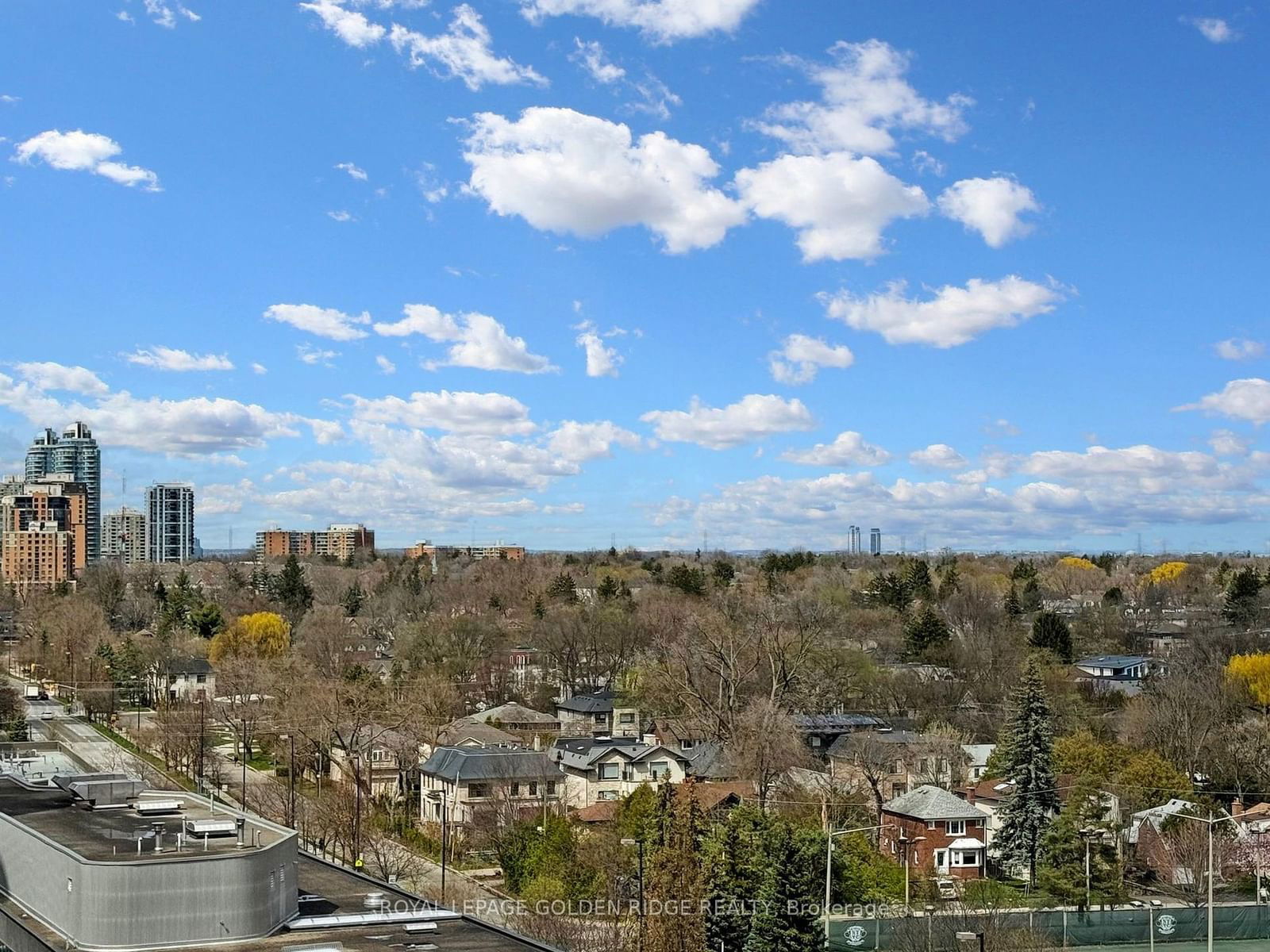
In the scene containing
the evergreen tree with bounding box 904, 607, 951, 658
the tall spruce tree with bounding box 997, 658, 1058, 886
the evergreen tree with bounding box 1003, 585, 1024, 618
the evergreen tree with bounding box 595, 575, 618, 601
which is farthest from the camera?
the evergreen tree with bounding box 595, 575, 618, 601

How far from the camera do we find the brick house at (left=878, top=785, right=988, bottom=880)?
3847 cm

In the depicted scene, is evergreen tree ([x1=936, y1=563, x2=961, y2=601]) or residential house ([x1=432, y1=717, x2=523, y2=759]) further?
evergreen tree ([x1=936, y1=563, x2=961, y2=601])

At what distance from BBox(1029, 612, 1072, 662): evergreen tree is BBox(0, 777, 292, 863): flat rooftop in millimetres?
54370

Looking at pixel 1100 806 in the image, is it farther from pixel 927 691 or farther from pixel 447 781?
pixel 927 691

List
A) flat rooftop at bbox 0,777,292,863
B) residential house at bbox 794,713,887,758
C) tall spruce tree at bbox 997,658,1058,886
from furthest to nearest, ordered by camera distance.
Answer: residential house at bbox 794,713,887,758 → tall spruce tree at bbox 997,658,1058,886 → flat rooftop at bbox 0,777,292,863


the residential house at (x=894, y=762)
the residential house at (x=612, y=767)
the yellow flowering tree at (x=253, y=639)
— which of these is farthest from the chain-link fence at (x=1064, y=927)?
the yellow flowering tree at (x=253, y=639)

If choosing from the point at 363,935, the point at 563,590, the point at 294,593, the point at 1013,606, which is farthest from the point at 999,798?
the point at 294,593

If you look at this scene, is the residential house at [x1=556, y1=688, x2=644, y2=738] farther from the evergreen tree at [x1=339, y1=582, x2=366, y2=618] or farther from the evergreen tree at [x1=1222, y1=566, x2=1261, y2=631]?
the evergreen tree at [x1=339, y1=582, x2=366, y2=618]

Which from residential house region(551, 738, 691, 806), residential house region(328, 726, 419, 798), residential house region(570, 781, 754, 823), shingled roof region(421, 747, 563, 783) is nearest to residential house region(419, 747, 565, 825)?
shingled roof region(421, 747, 563, 783)

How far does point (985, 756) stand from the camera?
51844mm

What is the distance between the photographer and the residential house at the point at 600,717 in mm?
60656

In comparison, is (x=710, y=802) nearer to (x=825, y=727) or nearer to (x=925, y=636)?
(x=825, y=727)

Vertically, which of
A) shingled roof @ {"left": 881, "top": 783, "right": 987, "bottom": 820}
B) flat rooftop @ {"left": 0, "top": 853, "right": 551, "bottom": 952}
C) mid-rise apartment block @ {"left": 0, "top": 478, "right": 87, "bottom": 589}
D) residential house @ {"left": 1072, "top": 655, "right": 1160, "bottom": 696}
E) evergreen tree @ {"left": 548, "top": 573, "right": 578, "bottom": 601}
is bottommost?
shingled roof @ {"left": 881, "top": 783, "right": 987, "bottom": 820}

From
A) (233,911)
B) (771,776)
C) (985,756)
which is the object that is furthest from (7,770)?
(985,756)
